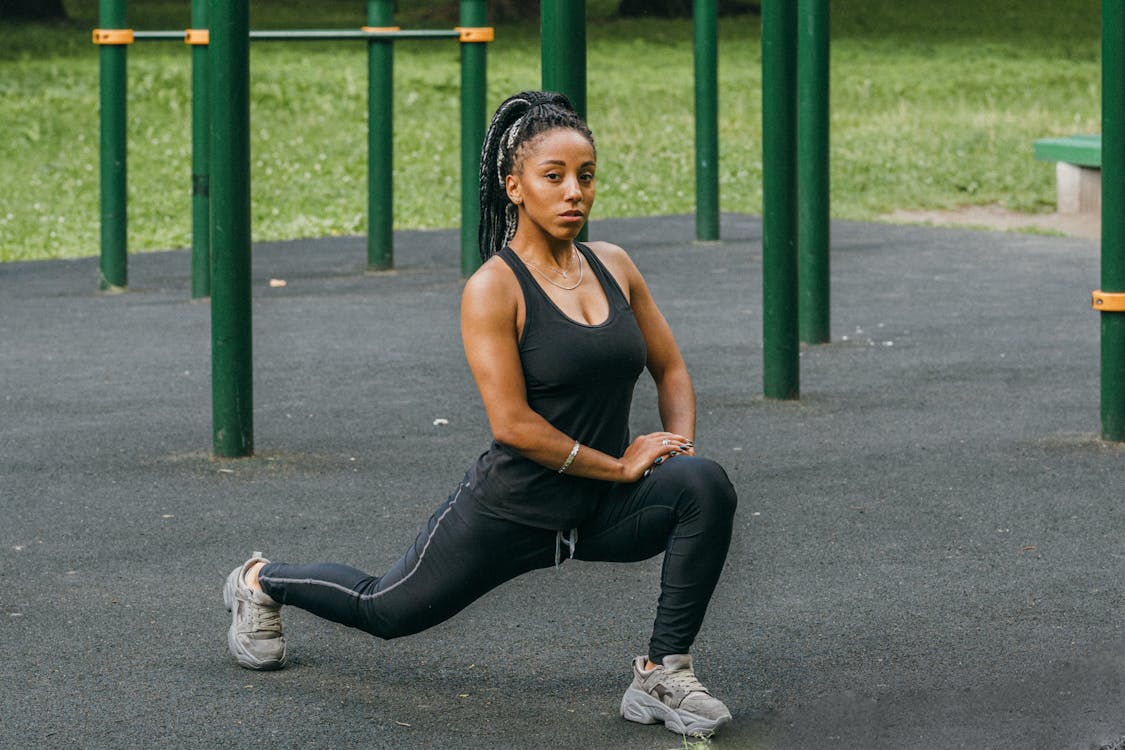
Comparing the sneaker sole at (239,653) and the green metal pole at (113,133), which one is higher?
the green metal pole at (113,133)

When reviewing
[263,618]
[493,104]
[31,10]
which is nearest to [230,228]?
[263,618]

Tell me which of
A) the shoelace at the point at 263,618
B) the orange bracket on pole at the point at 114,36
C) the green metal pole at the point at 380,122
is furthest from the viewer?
the green metal pole at the point at 380,122

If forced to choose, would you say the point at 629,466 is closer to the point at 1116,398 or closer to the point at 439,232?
the point at 1116,398

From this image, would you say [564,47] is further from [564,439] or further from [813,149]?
[813,149]

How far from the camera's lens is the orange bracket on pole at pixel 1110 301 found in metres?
6.81

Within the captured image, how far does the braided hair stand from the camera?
4.00 metres

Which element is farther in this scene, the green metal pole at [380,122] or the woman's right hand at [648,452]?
the green metal pole at [380,122]

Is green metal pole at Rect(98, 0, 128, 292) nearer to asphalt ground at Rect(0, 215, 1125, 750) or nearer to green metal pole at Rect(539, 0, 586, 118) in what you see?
asphalt ground at Rect(0, 215, 1125, 750)

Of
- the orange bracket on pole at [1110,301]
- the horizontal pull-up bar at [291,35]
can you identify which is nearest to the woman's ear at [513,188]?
the orange bracket on pole at [1110,301]

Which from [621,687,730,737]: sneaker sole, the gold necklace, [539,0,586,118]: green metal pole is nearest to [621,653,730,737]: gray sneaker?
[621,687,730,737]: sneaker sole

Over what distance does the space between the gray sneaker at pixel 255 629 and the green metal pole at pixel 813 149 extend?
4.97 meters

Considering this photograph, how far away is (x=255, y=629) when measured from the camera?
4406 mm

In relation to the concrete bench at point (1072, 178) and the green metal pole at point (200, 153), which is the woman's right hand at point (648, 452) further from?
the concrete bench at point (1072, 178)

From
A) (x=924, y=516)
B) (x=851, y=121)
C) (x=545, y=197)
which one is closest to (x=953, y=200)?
(x=851, y=121)
